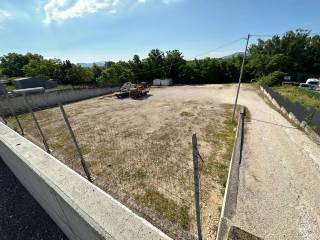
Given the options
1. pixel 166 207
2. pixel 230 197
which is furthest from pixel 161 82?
pixel 166 207

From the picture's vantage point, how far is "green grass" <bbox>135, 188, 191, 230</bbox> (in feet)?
A: 12.2

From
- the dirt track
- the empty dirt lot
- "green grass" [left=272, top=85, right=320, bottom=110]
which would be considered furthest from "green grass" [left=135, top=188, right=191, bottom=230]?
"green grass" [left=272, top=85, right=320, bottom=110]

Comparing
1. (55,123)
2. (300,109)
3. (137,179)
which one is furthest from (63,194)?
(300,109)

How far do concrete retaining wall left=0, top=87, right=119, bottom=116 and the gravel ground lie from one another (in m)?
9.45

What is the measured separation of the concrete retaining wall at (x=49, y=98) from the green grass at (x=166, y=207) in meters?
11.9

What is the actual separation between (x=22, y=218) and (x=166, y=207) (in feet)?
10.4

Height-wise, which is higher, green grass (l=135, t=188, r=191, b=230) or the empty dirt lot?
green grass (l=135, t=188, r=191, b=230)

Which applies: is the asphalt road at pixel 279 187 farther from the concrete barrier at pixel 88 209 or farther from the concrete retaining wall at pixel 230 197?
the concrete barrier at pixel 88 209

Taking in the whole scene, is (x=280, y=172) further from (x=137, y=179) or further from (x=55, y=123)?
(x=55, y=123)

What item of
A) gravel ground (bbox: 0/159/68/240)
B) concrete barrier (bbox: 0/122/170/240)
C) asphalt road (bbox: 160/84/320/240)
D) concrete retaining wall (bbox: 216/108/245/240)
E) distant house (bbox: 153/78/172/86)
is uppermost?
concrete barrier (bbox: 0/122/170/240)

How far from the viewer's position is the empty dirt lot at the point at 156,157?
4.04 metres

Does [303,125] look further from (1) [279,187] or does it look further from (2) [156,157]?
(2) [156,157]

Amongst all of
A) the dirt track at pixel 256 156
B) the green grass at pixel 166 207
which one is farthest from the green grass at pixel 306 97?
the green grass at pixel 166 207

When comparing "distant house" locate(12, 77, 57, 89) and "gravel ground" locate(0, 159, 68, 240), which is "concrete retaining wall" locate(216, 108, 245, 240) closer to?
"gravel ground" locate(0, 159, 68, 240)
